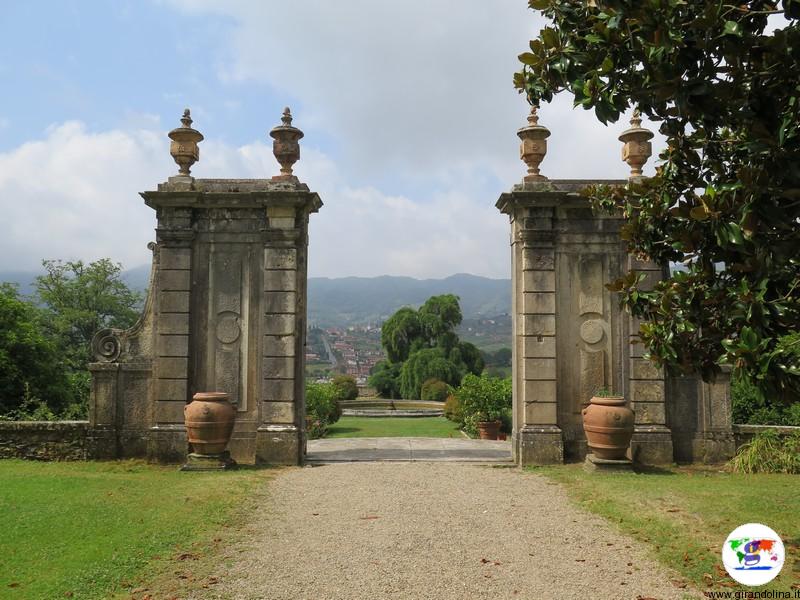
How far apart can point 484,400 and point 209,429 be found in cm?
884

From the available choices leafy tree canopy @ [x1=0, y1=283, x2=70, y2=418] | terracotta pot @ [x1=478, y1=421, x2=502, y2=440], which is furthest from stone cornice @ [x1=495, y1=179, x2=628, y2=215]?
leafy tree canopy @ [x1=0, y1=283, x2=70, y2=418]

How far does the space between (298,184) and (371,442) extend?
601 centimetres

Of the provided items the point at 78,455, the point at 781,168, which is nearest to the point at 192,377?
the point at 78,455

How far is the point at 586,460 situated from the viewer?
1073cm

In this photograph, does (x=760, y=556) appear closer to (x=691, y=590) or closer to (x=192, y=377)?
(x=691, y=590)

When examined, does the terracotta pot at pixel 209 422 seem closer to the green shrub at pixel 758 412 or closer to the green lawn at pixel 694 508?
the green lawn at pixel 694 508

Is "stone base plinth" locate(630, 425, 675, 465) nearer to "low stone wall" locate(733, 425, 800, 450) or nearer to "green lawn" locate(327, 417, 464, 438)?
"low stone wall" locate(733, 425, 800, 450)

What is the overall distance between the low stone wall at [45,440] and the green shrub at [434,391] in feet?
64.7

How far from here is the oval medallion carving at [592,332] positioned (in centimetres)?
1137

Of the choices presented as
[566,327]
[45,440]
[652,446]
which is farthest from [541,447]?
[45,440]

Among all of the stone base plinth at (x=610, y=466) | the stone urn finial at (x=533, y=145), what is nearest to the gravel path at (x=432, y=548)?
the stone base plinth at (x=610, y=466)

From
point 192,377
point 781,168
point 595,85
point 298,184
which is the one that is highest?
point 298,184

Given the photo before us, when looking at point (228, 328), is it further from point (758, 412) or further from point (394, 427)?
point (758, 412)

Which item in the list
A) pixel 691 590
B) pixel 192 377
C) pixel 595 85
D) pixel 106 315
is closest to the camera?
pixel 595 85
